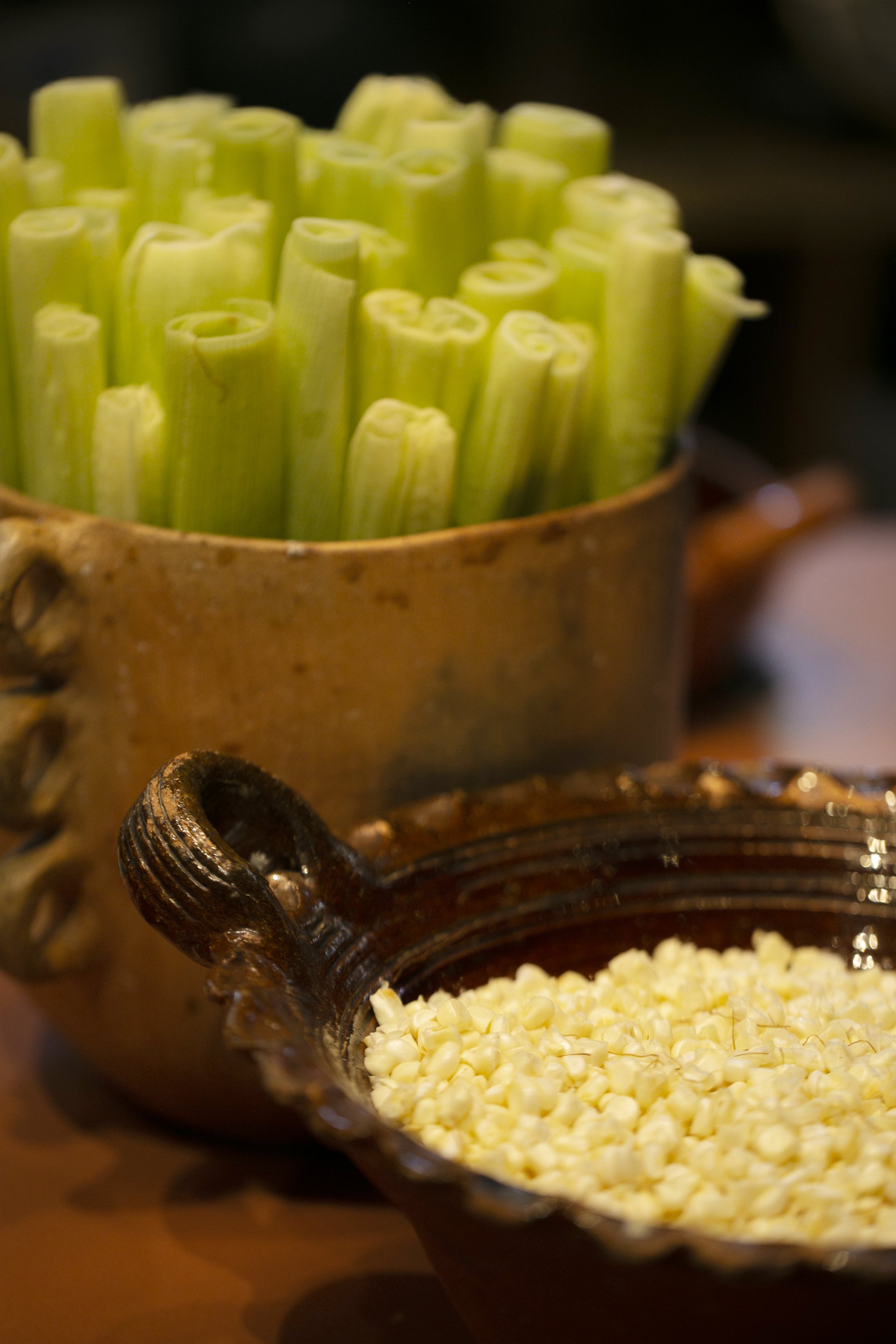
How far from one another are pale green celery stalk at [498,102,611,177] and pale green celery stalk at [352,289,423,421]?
119 millimetres

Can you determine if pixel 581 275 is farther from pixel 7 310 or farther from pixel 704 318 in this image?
pixel 7 310

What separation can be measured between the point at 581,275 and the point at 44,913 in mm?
268

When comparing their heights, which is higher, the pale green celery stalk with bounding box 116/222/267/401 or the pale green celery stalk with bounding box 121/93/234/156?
the pale green celery stalk with bounding box 121/93/234/156

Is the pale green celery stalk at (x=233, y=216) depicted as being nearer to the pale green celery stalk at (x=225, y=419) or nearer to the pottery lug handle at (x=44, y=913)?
the pale green celery stalk at (x=225, y=419)

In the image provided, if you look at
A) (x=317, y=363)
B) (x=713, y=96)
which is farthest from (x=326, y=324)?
(x=713, y=96)

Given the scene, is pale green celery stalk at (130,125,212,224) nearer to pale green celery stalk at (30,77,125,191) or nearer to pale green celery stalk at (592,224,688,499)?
pale green celery stalk at (30,77,125,191)

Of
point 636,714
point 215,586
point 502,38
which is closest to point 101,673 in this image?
point 215,586

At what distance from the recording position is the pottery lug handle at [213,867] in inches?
13.3

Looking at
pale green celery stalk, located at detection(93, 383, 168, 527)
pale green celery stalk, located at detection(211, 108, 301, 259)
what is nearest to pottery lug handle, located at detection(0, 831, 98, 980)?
pale green celery stalk, located at detection(93, 383, 168, 527)

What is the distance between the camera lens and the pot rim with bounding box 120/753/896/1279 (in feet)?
0.86

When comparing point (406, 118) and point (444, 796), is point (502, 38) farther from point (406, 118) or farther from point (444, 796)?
point (444, 796)

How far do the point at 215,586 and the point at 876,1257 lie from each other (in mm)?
242

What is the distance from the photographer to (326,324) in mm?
420

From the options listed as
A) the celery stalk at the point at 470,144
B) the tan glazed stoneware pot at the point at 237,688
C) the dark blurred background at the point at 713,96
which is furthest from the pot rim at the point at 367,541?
the dark blurred background at the point at 713,96
